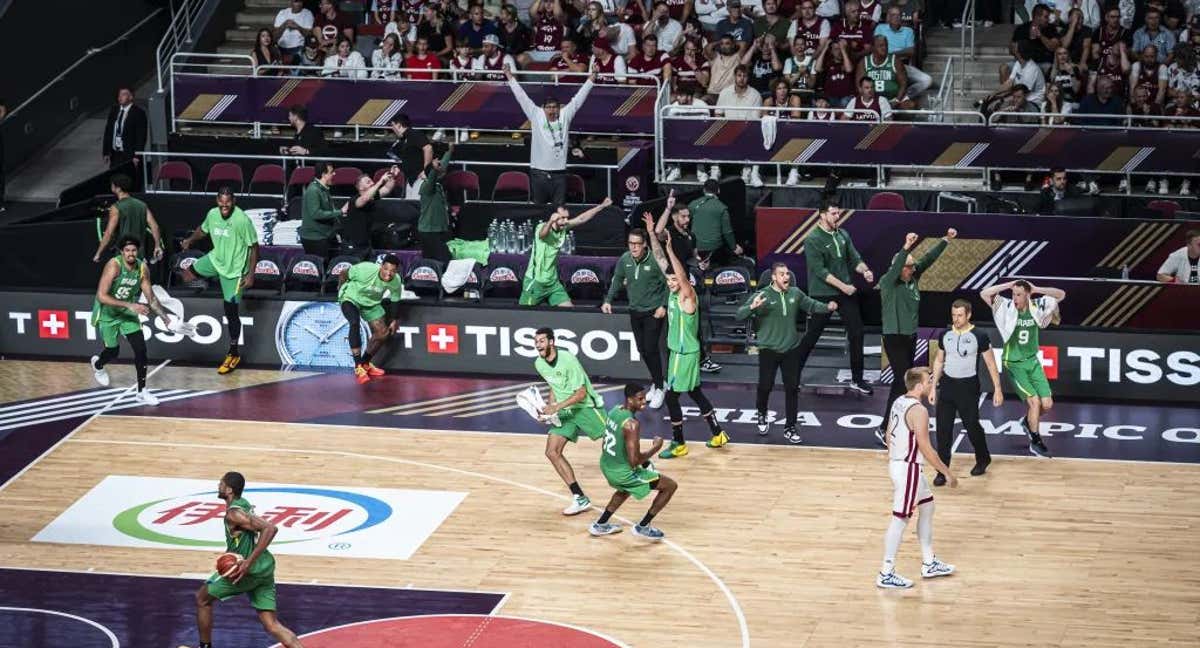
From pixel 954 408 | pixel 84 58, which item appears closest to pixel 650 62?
pixel 84 58

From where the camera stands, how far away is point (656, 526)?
58.5 ft

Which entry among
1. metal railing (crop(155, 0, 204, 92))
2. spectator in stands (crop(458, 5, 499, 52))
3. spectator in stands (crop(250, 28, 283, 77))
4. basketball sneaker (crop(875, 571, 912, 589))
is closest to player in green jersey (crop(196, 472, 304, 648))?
basketball sneaker (crop(875, 571, 912, 589))

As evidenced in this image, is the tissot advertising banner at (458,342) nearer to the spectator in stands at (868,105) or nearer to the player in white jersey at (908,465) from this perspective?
the spectator in stands at (868,105)

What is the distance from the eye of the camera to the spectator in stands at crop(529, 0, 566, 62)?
2891cm

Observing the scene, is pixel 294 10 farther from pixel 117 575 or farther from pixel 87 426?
pixel 117 575

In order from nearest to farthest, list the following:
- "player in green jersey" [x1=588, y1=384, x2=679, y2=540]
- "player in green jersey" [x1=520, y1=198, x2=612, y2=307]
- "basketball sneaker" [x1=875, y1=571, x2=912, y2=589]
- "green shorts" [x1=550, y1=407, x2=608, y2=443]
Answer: "basketball sneaker" [x1=875, y1=571, x2=912, y2=589] < "player in green jersey" [x1=588, y1=384, x2=679, y2=540] < "green shorts" [x1=550, y1=407, x2=608, y2=443] < "player in green jersey" [x1=520, y1=198, x2=612, y2=307]

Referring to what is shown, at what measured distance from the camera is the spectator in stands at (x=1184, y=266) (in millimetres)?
22453

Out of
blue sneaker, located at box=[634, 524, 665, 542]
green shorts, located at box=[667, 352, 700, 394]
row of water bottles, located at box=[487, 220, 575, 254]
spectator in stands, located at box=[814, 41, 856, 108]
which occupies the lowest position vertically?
blue sneaker, located at box=[634, 524, 665, 542]

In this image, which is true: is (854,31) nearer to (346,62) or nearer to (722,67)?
(722,67)

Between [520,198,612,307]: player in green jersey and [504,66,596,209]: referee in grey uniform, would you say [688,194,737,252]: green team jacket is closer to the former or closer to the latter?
[520,198,612,307]: player in green jersey

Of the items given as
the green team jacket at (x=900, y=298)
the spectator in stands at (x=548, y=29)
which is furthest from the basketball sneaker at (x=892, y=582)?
the spectator in stands at (x=548, y=29)

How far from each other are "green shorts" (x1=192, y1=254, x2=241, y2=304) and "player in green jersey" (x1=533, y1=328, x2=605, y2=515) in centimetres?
667

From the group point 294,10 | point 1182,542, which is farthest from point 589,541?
point 294,10

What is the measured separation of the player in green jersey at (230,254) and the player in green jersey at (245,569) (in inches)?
373
